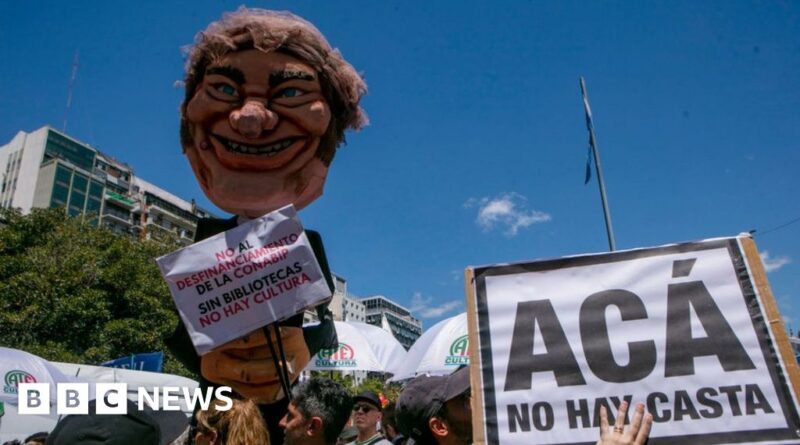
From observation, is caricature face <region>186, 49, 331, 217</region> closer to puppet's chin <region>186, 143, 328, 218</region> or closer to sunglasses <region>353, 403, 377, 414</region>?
puppet's chin <region>186, 143, 328, 218</region>

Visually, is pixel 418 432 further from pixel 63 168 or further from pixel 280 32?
pixel 63 168

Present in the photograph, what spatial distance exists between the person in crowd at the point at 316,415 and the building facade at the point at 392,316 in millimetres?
122608

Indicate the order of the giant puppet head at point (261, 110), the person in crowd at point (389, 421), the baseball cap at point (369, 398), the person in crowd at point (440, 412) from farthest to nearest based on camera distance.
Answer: the person in crowd at point (389, 421) < the baseball cap at point (369, 398) < the giant puppet head at point (261, 110) < the person in crowd at point (440, 412)

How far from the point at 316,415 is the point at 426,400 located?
531mm

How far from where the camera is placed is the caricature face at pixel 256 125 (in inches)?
179

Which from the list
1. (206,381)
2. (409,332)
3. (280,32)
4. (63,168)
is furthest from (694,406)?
(409,332)

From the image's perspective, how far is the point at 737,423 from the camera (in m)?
1.80

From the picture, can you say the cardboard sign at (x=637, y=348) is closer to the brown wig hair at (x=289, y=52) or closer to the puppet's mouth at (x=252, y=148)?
the puppet's mouth at (x=252, y=148)

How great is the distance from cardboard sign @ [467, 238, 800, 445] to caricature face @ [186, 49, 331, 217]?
2.87m

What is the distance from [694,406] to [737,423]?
126 mm

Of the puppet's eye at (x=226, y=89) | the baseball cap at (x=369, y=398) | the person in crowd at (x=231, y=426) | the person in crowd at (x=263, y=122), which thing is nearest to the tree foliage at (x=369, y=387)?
the baseball cap at (x=369, y=398)

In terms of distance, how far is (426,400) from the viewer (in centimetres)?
271

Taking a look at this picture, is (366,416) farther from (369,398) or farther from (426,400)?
(426,400)

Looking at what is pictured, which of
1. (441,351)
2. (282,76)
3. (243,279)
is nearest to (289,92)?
(282,76)
